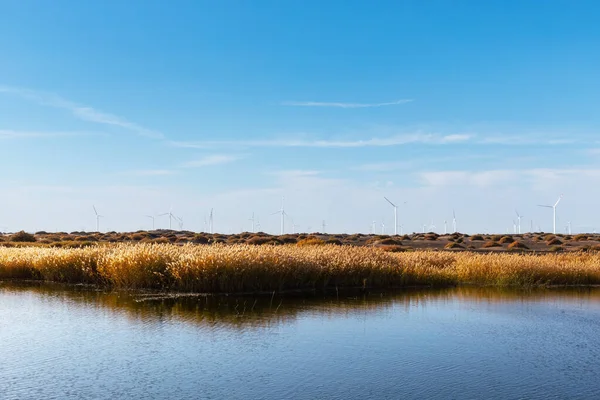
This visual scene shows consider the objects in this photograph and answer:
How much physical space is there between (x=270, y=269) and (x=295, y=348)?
9.21m

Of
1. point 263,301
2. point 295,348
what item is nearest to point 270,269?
point 263,301

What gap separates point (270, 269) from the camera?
72.7ft

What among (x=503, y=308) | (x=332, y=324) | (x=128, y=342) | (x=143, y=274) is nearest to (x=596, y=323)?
(x=503, y=308)

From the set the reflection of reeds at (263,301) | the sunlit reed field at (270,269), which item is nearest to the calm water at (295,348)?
the reflection of reeds at (263,301)

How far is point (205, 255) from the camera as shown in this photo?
2147cm

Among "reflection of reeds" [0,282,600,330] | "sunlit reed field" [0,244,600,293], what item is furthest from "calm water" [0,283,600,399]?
"sunlit reed field" [0,244,600,293]

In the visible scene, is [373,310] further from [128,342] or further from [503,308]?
[128,342]

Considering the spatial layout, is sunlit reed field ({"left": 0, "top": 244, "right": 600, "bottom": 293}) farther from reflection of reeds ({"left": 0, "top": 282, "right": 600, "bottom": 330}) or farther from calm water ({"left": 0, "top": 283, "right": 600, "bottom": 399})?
calm water ({"left": 0, "top": 283, "right": 600, "bottom": 399})

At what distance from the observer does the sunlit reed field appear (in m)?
21.5

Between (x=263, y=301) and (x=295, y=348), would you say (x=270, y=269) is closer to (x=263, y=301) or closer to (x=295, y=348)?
(x=263, y=301)

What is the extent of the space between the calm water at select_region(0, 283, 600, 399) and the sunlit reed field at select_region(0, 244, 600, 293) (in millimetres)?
1644

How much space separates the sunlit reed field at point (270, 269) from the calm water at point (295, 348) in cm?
164

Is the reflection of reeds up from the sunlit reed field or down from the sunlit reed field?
down

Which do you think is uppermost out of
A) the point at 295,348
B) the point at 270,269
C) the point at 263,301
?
the point at 270,269
